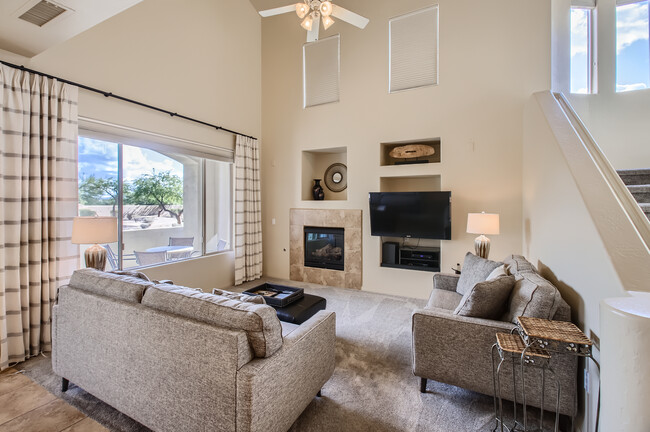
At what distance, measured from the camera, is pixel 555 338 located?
130 centimetres

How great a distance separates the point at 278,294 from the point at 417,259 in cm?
236

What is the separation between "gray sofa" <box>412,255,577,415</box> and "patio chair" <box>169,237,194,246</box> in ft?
11.6

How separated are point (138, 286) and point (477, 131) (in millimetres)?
4190

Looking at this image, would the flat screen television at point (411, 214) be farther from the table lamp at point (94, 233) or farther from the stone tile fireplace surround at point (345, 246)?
the table lamp at point (94, 233)

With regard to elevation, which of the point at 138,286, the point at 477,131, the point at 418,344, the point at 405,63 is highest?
the point at 405,63

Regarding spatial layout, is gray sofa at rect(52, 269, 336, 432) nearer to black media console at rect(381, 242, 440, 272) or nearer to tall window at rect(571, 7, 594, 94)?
black media console at rect(381, 242, 440, 272)

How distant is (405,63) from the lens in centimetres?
432

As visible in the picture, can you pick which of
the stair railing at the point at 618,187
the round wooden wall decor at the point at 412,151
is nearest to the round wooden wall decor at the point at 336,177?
the round wooden wall decor at the point at 412,151

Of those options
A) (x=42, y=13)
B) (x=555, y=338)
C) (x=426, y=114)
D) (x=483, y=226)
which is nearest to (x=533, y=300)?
(x=555, y=338)

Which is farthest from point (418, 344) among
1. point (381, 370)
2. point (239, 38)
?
point (239, 38)

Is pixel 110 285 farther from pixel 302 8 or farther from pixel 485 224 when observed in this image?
pixel 485 224

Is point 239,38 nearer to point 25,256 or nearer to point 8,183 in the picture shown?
point 8,183

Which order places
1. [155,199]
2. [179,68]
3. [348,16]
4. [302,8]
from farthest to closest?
1. [179,68]
2. [155,199]
3. [348,16]
4. [302,8]

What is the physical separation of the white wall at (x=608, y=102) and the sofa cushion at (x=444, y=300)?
9.77 ft
